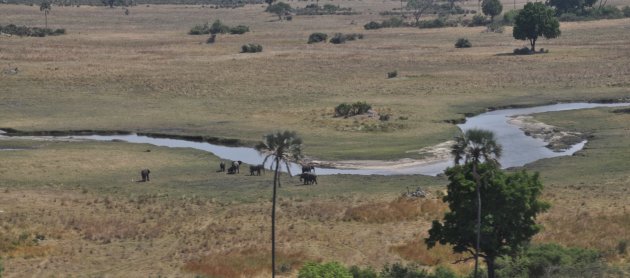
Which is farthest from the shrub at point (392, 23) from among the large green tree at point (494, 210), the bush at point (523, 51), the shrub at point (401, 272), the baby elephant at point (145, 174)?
the large green tree at point (494, 210)

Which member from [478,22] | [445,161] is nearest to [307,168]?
[445,161]

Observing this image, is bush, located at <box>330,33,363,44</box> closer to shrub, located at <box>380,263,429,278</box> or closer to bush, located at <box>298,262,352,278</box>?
shrub, located at <box>380,263,429,278</box>

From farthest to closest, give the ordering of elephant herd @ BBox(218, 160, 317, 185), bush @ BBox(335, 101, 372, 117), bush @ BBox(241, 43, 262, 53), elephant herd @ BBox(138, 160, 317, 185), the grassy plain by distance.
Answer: bush @ BBox(241, 43, 262, 53) < bush @ BBox(335, 101, 372, 117) < elephant herd @ BBox(218, 160, 317, 185) < elephant herd @ BBox(138, 160, 317, 185) < the grassy plain

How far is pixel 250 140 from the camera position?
7988 cm

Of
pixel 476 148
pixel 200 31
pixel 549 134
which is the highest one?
pixel 200 31

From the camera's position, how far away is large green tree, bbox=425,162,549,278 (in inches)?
1635

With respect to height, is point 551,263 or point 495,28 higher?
point 495,28

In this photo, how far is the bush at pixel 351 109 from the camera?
296 ft

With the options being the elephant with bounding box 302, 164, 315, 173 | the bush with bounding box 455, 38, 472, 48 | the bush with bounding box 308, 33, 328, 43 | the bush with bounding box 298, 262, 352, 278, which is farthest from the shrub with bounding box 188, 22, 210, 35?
the bush with bounding box 298, 262, 352, 278

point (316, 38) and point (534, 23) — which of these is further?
point (316, 38)

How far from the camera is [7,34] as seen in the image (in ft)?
548

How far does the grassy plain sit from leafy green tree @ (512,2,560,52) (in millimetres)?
4543

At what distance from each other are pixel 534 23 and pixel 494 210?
104 meters

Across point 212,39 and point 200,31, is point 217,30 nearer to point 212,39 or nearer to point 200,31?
point 200,31
